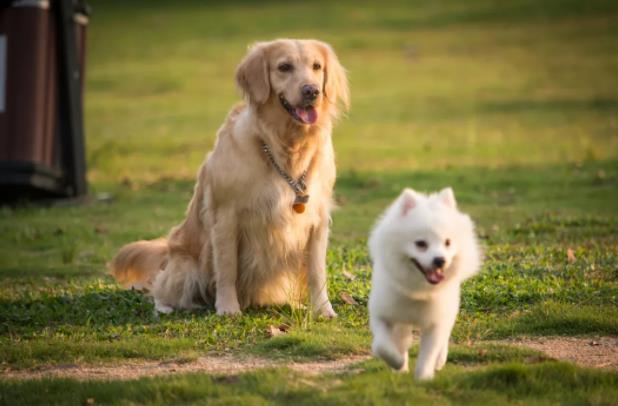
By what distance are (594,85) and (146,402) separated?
28.7 meters

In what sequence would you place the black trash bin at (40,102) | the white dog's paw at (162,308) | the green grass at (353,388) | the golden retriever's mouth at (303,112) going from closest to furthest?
the green grass at (353,388), the golden retriever's mouth at (303,112), the white dog's paw at (162,308), the black trash bin at (40,102)

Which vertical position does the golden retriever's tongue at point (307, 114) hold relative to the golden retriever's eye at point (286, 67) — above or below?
below

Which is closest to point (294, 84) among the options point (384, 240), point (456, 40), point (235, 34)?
point (384, 240)

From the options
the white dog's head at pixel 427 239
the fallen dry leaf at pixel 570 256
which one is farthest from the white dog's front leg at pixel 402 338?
the fallen dry leaf at pixel 570 256

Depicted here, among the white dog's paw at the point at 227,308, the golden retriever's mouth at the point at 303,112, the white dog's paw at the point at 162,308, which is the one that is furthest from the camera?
the white dog's paw at the point at 162,308

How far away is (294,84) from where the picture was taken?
7.48 meters

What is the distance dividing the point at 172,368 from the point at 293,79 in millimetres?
2490

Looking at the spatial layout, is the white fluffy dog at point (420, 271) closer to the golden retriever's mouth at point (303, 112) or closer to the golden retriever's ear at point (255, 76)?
the golden retriever's mouth at point (303, 112)

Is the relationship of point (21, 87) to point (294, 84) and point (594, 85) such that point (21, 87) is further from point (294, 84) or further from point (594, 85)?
point (594, 85)

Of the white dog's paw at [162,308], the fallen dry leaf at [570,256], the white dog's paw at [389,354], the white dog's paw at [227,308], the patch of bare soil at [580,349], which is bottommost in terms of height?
the white dog's paw at [162,308]

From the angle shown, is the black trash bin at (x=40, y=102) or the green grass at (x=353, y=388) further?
the black trash bin at (x=40, y=102)

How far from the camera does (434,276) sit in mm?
5297

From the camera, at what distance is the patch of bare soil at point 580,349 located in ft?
20.1

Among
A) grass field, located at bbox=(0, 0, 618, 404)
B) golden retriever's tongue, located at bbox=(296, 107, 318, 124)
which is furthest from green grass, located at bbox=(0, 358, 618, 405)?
golden retriever's tongue, located at bbox=(296, 107, 318, 124)
